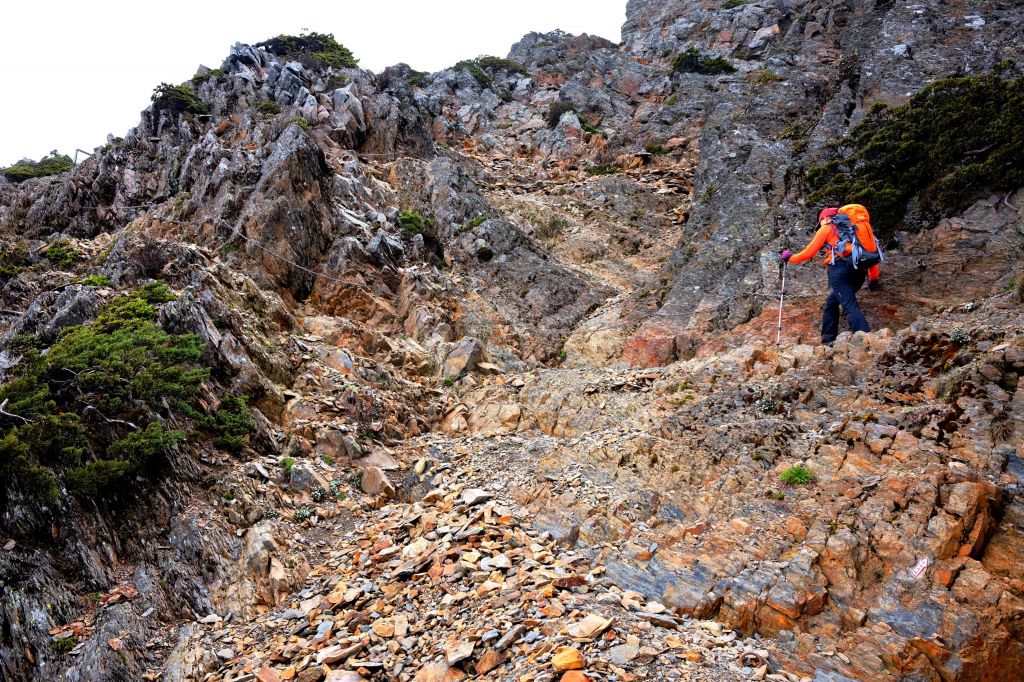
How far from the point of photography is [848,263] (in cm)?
1006

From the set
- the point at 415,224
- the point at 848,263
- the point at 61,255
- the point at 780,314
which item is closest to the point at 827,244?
the point at 848,263

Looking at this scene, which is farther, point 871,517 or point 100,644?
point 100,644

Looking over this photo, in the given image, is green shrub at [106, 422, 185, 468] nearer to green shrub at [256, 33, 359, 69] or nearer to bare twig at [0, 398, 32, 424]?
bare twig at [0, 398, 32, 424]

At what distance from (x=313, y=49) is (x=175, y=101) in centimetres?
1023

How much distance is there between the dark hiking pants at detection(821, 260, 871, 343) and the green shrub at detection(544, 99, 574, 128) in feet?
86.4

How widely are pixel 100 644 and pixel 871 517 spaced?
30.1 feet

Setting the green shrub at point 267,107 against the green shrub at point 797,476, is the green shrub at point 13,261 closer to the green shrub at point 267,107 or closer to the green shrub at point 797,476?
the green shrub at point 267,107

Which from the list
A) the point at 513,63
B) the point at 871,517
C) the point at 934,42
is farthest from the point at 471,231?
the point at 513,63

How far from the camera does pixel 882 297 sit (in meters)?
10.8

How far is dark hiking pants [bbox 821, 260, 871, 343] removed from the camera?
9938mm

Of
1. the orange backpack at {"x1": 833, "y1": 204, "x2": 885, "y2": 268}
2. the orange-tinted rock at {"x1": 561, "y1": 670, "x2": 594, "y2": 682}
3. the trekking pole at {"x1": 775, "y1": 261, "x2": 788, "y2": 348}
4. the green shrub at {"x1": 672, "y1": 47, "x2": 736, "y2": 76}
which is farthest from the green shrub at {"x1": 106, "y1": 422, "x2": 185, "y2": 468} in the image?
the green shrub at {"x1": 672, "y1": 47, "x2": 736, "y2": 76}

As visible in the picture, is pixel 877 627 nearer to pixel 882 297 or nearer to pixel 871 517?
pixel 871 517

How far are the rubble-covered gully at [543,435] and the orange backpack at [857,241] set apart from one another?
1.24 meters

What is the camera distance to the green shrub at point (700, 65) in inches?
1337
